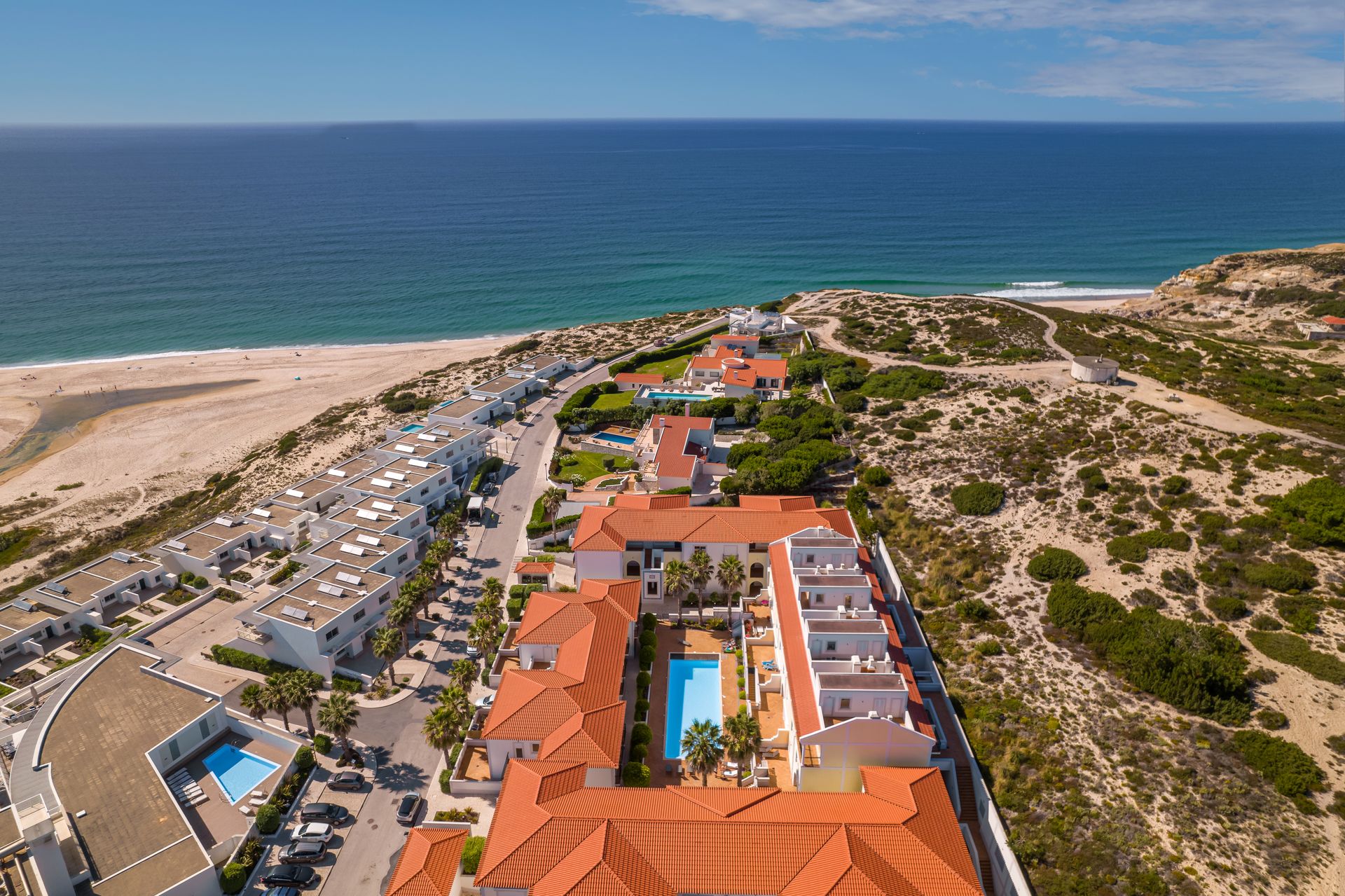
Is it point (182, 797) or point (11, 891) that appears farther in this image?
point (182, 797)

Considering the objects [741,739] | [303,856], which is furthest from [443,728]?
[741,739]

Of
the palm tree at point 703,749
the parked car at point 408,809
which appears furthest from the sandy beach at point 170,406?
the palm tree at point 703,749

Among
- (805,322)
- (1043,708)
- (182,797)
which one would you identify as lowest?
(182,797)

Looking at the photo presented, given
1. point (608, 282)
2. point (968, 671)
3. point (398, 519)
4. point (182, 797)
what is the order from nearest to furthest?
point (182, 797) → point (968, 671) → point (398, 519) → point (608, 282)

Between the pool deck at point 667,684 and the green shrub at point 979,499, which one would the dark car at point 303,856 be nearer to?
the pool deck at point 667,684

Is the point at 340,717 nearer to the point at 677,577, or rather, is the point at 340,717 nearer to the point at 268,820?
the point at 268,820

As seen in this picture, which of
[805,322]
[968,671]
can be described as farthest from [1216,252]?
[968,671]

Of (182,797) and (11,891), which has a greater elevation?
(11,891)

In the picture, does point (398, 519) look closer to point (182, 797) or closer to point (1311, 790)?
point (182, 797)
